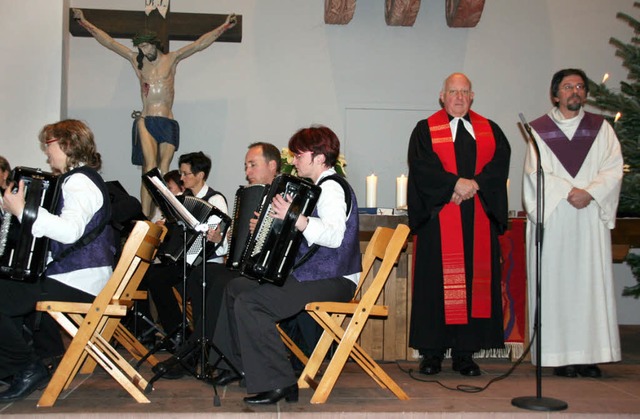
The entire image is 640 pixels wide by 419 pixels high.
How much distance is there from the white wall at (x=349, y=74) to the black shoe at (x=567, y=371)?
3.69m

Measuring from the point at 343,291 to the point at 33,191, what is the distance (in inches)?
64.0

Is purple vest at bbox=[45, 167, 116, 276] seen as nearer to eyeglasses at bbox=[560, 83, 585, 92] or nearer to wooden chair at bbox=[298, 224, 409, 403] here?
wooden chair at bbox=[298, 224, 409, 403]

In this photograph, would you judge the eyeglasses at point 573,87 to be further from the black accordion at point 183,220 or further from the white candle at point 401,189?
the black accordion at point 183,220

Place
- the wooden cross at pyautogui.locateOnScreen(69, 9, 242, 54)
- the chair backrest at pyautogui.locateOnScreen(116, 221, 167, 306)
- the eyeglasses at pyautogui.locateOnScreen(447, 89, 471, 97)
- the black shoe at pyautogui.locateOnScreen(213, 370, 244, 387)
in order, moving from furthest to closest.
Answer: the wooden cross at pyautogui.locateOnScreen(69, 9, 242, 54) → the eyeglasses at pyautogui.locateOnScreen(447, 89, 471, 97) → the black shoe at pyautogui.locateOnScreen(213, 370, 244, 387) → the chair backrest at pyautogui.locateOnScreen(116, 221, 167, 306)

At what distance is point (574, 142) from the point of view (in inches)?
189

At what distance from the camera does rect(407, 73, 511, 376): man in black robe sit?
15.3 ft

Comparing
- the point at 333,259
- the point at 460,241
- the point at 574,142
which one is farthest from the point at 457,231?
the point at 333,259

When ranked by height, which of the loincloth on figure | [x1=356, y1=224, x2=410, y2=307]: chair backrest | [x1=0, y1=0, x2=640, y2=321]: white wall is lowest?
[x1=356, y1=224, x2=410, y2=307]: chair backrest

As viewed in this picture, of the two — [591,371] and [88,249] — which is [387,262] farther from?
[591,371]

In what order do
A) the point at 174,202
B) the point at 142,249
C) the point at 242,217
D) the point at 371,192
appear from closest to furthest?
the point at 142,249, the point at 174,202, the point at 242,217, the point at 371,192

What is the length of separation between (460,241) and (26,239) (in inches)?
103

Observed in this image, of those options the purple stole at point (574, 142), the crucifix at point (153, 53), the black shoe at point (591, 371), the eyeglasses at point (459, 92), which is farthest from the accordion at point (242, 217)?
the crucifix at point (153, 53)

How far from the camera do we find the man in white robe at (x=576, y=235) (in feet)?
15.1

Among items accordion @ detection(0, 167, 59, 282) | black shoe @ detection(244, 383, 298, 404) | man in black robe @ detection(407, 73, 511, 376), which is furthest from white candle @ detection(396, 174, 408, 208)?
accordion @ detection(0, 167, 59, 282)
